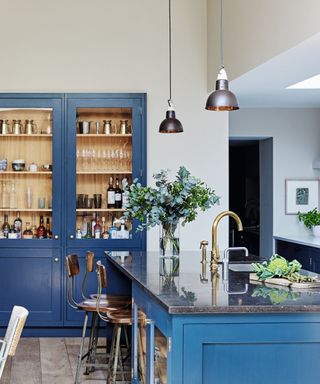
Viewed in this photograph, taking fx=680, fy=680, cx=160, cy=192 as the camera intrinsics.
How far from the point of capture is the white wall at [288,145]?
26.7 ft

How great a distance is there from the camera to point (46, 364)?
5.37 metres

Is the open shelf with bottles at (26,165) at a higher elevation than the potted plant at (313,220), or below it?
higher

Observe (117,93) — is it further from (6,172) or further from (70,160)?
(6,172)

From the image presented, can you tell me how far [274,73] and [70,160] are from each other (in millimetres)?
2152

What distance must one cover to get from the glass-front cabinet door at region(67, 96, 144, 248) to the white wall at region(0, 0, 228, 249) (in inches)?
6.5

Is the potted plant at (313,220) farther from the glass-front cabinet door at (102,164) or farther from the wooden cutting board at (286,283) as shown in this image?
the wooden cutting board at (286,283)

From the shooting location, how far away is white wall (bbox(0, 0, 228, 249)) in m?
6.54

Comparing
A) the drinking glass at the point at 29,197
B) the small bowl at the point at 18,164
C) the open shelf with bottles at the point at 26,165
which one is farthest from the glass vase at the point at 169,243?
the small bowl at the point at 18,164

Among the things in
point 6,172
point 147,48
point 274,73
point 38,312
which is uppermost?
point 147,48

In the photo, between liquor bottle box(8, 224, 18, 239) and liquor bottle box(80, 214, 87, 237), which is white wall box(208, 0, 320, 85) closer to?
liquor bottle box(80, 214, 87, 237)

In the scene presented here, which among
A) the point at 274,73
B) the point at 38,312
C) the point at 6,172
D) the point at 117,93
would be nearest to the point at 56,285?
the point at 38,312

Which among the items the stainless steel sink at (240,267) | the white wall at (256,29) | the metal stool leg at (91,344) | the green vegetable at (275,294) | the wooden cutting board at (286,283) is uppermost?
the white wall at (256,29)

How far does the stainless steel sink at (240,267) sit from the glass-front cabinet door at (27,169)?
8.38 feet

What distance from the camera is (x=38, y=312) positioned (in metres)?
6.45
